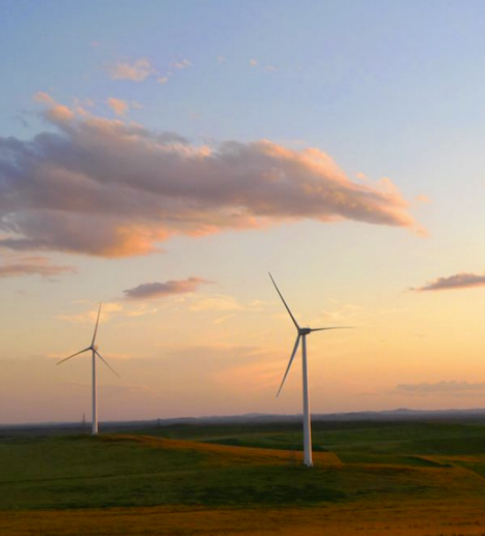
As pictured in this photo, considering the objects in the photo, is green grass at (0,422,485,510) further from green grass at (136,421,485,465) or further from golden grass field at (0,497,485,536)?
golden grass field at (0,497,485,536)

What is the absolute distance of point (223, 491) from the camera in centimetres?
6594

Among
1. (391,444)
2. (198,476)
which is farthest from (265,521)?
(391,444)

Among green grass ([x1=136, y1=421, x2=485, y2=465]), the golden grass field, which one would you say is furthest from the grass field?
green grass ([x1=136, y1=421, x2=485, y2=465])

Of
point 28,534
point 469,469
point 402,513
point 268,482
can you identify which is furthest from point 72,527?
point 469,469

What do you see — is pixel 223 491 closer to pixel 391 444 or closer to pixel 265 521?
pixel 265 521

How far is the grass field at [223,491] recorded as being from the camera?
1866 inches

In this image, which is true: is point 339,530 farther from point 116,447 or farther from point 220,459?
point 116,447

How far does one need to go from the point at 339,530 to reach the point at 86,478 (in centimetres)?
4065

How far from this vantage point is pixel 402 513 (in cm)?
5319

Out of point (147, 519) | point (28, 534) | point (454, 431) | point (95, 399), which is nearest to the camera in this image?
point (28, 534)

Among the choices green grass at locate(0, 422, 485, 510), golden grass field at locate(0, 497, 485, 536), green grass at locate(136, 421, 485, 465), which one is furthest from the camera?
green grass at locate(136, 421, 485, 465)

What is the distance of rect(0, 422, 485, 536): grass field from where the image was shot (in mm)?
47406

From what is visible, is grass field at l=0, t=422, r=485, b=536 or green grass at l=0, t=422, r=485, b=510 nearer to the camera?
grass field at l=0, t=422, r=485, b=536

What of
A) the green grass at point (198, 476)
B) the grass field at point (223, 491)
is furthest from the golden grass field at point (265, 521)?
the green grass at point (198, 476)
